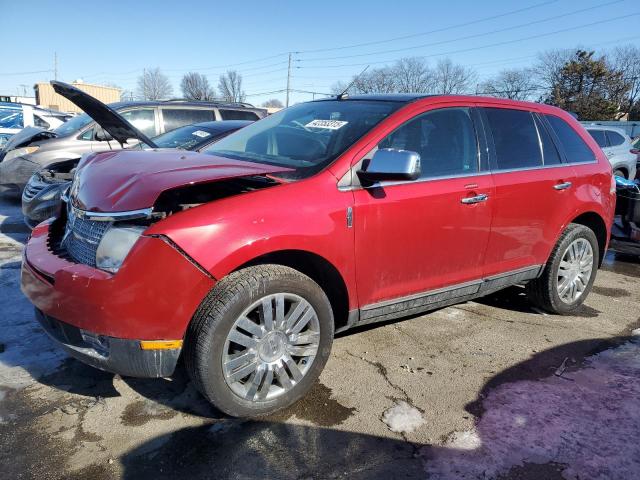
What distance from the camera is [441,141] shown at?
11.1 feet

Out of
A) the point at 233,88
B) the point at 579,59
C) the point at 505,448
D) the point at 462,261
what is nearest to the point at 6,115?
the point at 462,261

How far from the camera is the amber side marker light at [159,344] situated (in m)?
2.34

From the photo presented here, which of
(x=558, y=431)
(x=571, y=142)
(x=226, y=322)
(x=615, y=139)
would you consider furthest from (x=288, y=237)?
(x=615, y=139)

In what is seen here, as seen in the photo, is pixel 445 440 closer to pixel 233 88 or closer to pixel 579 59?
pixel 579 59

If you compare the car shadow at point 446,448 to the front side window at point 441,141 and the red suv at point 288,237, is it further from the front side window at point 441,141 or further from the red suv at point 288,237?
the front side window at point 441,141

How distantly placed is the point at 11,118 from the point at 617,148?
15.5m

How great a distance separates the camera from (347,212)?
2793mm

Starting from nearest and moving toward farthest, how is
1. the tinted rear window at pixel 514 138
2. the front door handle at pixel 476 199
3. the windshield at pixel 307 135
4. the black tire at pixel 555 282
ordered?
the windshield at pixel 307 135
the front door handle at pixel 476 199
the tinted rear window at pixel 514 138
the black tire at pixel 555 282

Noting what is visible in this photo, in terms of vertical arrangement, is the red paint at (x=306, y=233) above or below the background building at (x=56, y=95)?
below

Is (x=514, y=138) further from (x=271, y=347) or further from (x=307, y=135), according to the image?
(x=271, y=347)

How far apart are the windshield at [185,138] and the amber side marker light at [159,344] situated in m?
4.35

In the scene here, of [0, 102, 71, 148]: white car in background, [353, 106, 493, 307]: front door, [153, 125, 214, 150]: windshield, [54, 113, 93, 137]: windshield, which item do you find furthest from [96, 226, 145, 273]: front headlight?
[0, 102, 71, 148]: white car in background

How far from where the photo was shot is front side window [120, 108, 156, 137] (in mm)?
8340

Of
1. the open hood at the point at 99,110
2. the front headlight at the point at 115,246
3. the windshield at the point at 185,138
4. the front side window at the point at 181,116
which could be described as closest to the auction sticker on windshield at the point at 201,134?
the windshield at the point at 185,138
